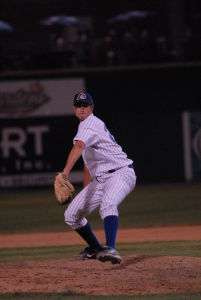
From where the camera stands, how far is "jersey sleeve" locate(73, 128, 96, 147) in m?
7.55

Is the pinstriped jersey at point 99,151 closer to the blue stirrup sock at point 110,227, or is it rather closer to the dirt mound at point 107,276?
the blue stirrup sock at point 110,227

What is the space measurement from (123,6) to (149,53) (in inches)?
379

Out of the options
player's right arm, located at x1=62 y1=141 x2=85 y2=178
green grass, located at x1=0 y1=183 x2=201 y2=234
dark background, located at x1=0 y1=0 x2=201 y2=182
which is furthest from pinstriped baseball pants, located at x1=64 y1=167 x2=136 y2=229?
dark background, located at x1=0 y1=0 x2=201 y2=182

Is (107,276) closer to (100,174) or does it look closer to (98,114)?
(100,174)

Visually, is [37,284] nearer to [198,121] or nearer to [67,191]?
[67,191]

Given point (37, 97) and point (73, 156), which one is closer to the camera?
point (73, 156)

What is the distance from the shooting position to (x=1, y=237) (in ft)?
41.3

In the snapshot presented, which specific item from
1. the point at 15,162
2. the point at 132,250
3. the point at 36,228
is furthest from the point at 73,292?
the point at 15,162

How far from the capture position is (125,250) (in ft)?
32.9

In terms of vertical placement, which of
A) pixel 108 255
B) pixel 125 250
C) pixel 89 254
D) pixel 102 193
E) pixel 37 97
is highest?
pixel 37 97

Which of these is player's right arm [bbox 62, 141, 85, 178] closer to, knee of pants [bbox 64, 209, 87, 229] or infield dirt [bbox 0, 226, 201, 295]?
knee of pants [bbox 64, 209, 87, 229]

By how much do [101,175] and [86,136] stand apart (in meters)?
0.55

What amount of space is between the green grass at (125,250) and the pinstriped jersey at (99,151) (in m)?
1.63

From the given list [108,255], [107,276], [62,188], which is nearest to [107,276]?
[107,276]
